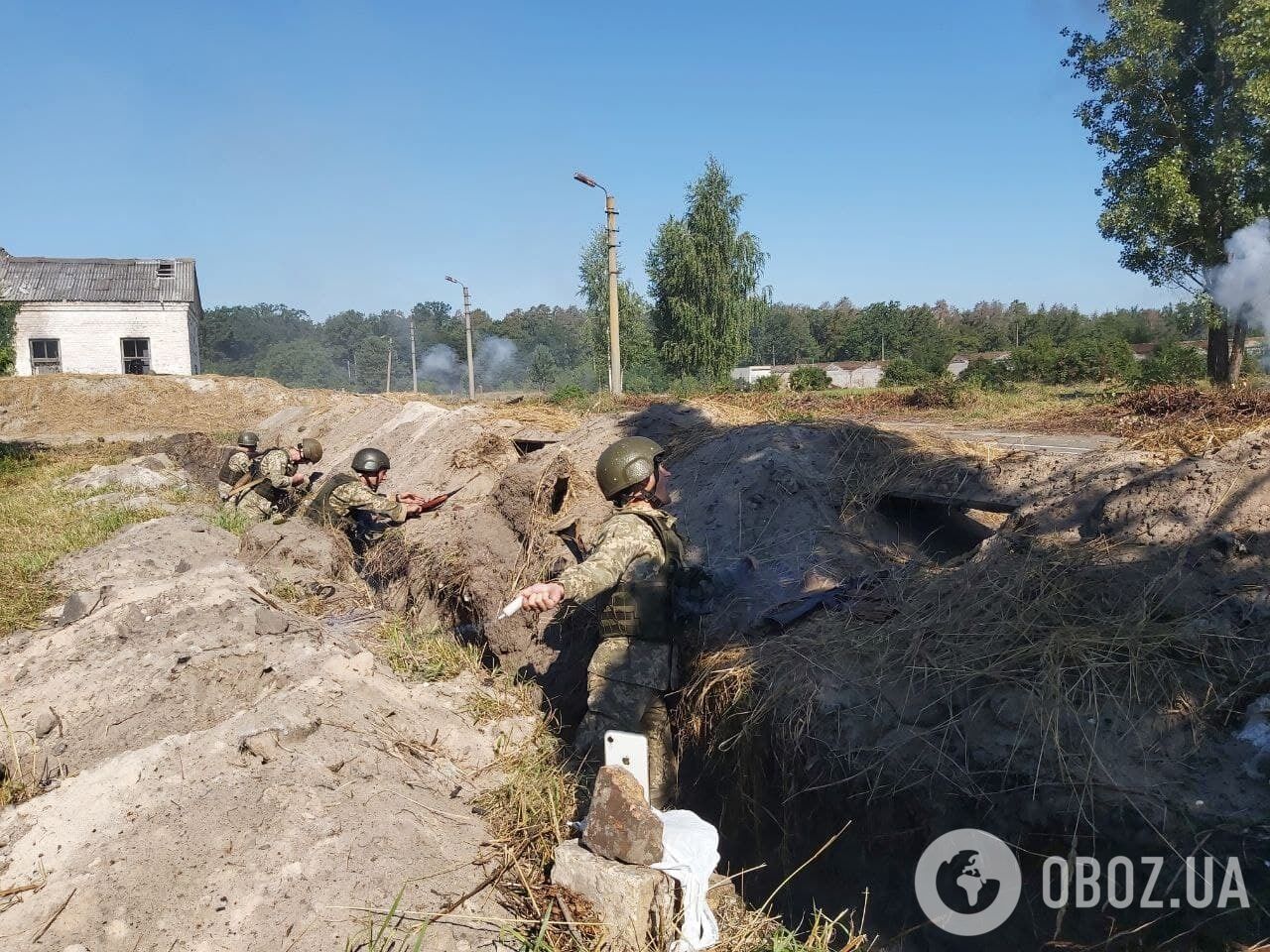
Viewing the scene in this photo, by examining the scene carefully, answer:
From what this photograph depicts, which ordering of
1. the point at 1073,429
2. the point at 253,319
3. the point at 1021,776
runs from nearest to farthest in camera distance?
the point at 1021,776 → the point at 1073,429 → the point at 253,319

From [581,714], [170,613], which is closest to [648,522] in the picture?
[581,714]

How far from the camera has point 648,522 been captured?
420 cm

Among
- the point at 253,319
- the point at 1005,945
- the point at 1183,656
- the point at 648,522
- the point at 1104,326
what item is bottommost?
the point at 1005,945

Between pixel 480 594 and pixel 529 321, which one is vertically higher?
pixel 529 321

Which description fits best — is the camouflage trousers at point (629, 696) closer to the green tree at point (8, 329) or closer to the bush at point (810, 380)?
the green tree at point (8, 329)

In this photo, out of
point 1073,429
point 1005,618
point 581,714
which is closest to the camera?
point 1005,618

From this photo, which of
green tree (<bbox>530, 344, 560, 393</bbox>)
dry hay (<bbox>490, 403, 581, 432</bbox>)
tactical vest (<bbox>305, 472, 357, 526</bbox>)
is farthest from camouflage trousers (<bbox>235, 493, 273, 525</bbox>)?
green tree (<bbox>530, 344, 560, 393</bbox>)

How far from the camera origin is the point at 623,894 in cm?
283

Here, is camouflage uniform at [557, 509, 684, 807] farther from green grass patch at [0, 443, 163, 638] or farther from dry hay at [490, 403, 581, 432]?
dry hay at [490, 403, 581, 432]

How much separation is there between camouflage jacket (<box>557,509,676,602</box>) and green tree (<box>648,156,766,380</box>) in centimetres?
2731

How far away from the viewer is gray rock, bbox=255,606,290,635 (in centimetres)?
537

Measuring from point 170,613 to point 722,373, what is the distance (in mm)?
27130

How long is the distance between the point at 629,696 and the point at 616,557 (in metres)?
0.69

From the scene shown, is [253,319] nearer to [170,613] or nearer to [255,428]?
[255,428]
